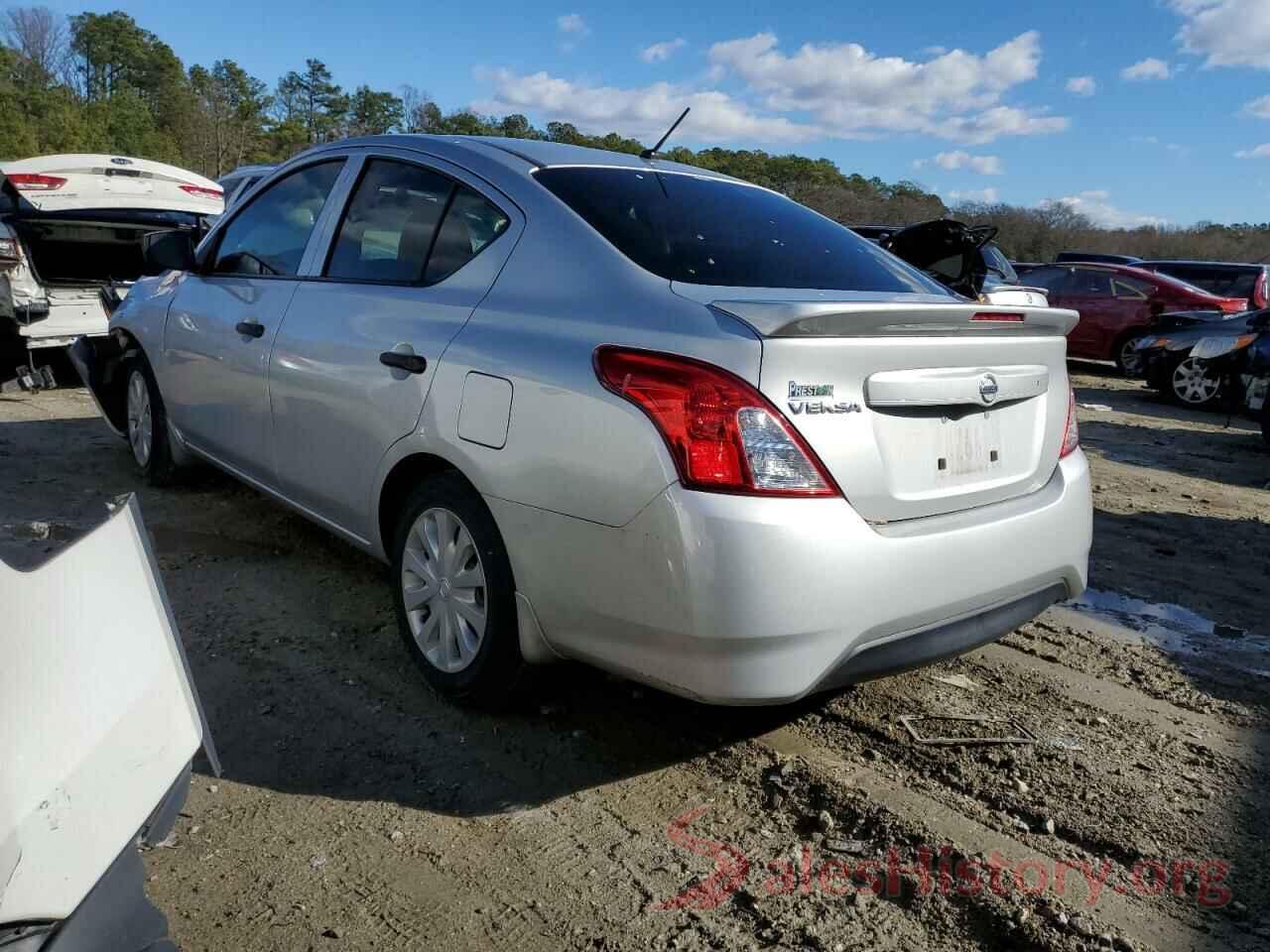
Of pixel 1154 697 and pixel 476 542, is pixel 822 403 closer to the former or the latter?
pixel 476 542

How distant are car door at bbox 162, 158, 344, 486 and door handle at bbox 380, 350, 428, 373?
33.8 inches

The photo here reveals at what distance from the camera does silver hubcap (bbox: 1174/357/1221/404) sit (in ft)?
36.2

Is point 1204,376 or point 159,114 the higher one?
point 159,114

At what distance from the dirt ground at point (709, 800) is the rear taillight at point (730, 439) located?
921mm

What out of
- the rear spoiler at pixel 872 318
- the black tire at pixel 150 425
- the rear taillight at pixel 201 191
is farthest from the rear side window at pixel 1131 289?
the black tire at pixel 150 425

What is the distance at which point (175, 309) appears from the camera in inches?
183

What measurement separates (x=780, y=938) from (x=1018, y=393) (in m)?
1.60

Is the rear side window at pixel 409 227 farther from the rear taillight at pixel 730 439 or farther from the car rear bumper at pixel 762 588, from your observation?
the rear taillight at pixel 730 439

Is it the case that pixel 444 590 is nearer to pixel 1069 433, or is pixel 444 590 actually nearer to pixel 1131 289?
pixel 1069 433

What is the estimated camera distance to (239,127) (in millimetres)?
51312

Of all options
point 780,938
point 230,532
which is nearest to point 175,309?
point 230,532

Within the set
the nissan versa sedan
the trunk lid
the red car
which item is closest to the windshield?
the red car

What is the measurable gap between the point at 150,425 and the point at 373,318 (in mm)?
2545

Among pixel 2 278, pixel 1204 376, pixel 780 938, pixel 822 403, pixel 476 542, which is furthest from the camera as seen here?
pixel 1204 376
